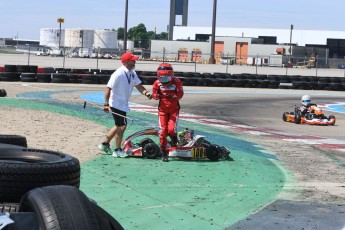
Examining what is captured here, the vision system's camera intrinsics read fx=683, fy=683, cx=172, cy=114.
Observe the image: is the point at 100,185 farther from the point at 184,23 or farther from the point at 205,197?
the point at 184,23

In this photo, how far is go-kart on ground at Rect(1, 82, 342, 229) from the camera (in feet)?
21.6

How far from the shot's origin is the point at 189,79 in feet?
113

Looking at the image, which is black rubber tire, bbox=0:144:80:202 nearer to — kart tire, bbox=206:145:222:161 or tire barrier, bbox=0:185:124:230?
tire barrier, bbox=0:185:124:230

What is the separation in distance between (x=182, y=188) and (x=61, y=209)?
4.63 meters

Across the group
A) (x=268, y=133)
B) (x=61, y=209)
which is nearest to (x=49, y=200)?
(x=61, y=209)

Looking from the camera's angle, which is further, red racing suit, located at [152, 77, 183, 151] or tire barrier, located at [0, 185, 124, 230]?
red racing suit, located at [152, 77, 183, 151]

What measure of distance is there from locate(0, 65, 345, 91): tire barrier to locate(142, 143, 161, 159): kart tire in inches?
824

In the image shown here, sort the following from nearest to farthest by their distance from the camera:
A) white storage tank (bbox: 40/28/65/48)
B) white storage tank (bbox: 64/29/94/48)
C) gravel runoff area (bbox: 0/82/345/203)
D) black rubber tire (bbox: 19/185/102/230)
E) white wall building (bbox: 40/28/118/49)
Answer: black rubber tire (bbox: 19/185/102/230) → gravel runoff area (bbox: 0/82/345/203) → white wall building (bbox: 40/28/118/49) → white storage tank (bbox: 64/29/94/48) → white storage tank (bbox: 40/28/65/48)

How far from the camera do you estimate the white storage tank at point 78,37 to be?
107137 mm

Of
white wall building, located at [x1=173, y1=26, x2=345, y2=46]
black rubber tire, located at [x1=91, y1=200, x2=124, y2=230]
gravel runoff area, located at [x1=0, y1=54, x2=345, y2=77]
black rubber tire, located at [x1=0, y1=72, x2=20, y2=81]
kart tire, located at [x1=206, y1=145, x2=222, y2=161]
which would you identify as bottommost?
kart tire, located at [x1=206, y1=145, x2=222, y2=161]

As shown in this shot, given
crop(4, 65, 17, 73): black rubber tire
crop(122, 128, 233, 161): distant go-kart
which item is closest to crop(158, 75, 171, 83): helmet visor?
crop(122, 128, 233, 161): distant go-kart

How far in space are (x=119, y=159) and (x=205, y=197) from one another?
287cm

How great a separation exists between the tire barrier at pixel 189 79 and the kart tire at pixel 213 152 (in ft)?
69.6

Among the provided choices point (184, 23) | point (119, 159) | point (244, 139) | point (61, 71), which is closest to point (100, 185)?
point (119, 159)
